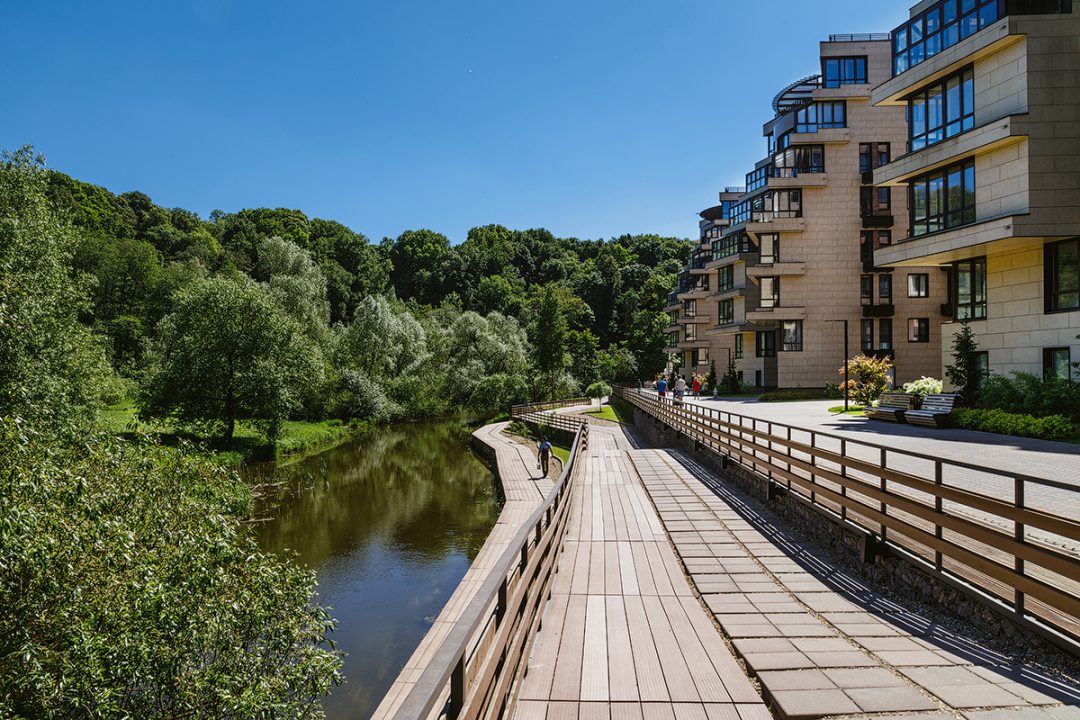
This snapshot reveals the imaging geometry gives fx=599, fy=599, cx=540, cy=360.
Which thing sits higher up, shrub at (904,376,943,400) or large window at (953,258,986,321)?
large window at (953,258,986,321)

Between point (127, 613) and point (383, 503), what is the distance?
57.3 ft

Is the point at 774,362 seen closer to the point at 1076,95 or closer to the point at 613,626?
the point at 1076,95

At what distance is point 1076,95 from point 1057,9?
2.79 meters

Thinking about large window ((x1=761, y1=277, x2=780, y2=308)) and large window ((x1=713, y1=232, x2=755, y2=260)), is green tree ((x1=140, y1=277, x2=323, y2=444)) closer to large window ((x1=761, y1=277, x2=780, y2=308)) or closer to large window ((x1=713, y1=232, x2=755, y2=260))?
large window ((x1=761, y1=277, x2=780, y2=308))

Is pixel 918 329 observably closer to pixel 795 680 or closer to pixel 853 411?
pixel 853 411

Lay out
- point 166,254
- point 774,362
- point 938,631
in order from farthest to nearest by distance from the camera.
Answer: point 166,254 → point 774,362 → point 938,631

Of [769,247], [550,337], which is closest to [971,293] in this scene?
[769,247]

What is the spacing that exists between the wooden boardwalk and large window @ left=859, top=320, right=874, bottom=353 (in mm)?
33661

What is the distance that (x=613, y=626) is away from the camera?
16.9ft

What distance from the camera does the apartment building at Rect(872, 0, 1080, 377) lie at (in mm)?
17094

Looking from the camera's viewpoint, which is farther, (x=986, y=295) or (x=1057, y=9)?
(x=986, y=295)

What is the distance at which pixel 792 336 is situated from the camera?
3734 centimetres

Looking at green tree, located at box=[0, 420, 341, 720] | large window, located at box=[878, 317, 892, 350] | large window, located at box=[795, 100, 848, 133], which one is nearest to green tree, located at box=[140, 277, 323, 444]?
green tree, located at box=[0, 420, 341, 720]

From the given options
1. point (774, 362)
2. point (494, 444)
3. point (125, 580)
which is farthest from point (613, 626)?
point (774, 362)
